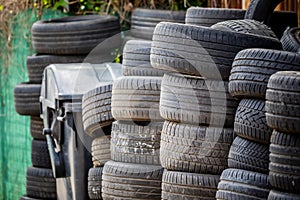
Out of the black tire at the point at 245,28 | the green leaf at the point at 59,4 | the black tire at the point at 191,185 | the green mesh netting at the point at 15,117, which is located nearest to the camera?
the black tire at the point at 191,185

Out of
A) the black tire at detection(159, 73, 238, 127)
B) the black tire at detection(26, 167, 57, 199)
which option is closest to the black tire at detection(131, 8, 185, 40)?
the black tire at detection(26, 167, 57, 199)

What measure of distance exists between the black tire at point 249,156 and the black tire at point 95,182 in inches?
88.4

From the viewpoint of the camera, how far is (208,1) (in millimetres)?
10719

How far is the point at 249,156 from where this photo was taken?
17.2 feet

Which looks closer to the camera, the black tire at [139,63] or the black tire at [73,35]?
the black tire at [139,63]

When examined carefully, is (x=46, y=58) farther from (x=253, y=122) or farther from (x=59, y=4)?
(x=253, y=122)

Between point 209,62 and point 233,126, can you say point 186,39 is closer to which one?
point 209,62

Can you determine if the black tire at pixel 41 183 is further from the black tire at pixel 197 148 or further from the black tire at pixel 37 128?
the black tire at pixel 197 148

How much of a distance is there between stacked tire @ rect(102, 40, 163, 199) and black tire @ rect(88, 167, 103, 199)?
511 mm

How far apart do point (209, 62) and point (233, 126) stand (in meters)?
0.46

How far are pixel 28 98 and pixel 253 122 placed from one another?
5.13 metres

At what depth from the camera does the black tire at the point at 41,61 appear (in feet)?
31.5

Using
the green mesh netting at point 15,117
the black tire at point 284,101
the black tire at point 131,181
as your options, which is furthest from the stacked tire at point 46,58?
the black tire at point 284,101

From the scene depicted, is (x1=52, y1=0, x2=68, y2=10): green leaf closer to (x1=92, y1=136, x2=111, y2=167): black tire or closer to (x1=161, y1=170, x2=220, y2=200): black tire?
(x1=92, y1=136, x2=111, y2=167): black tire
